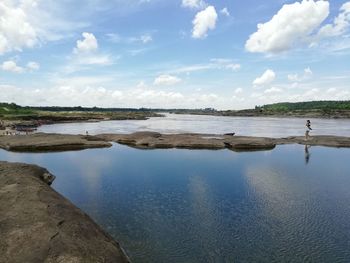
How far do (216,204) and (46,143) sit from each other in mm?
37555

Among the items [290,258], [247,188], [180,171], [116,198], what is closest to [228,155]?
[180,171]

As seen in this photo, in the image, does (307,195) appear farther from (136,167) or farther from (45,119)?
(45,119)

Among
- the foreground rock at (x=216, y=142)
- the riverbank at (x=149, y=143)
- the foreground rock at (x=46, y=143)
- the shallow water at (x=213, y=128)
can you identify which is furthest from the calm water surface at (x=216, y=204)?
the shallow water at (x=213, y=128)

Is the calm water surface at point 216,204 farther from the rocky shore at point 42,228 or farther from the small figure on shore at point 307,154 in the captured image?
the rocky shore at point 42,228

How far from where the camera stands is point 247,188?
27922mm

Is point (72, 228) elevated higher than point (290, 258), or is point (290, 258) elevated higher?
point (72, 228)

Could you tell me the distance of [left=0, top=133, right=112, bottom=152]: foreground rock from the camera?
170 feet

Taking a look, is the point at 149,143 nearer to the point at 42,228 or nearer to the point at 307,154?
the point at 307,154

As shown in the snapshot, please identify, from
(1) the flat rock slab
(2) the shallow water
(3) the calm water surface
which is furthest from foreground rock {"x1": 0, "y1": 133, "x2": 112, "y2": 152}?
(2) the shallow water

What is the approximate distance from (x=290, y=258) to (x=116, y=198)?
13.6m

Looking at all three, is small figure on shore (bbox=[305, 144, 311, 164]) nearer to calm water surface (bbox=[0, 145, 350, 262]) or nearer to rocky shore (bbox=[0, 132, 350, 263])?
calm water surface (bbox=[0, 145, 350, 262])

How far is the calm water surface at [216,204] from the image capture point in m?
16.5

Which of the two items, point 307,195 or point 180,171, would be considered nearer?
point 307,195

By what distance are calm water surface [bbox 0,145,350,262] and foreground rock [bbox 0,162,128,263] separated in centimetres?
221
